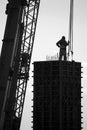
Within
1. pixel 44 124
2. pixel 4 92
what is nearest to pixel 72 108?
pixel 44 124

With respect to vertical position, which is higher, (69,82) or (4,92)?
(69,82)

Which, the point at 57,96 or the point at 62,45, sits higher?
the point at 62,45

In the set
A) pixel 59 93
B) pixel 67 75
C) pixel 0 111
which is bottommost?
pixel 0 111

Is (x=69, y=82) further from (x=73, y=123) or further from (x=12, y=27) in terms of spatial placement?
(x=12, y=27)

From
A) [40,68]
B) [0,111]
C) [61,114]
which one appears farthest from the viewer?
[40,68]

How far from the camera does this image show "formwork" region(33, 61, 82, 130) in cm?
4909

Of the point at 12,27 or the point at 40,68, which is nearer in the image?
the point at 12,27

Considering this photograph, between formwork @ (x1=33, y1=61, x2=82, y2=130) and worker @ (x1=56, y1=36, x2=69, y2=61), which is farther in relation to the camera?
worker @ (x1=56, y1=36, x2=69, y2=61)

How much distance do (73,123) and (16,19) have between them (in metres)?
28.2

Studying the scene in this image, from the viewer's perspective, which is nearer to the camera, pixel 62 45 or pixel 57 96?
pixel 57 96

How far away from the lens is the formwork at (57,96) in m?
49.1

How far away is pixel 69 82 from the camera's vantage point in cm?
5075

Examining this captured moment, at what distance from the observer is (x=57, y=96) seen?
49625 millimetres

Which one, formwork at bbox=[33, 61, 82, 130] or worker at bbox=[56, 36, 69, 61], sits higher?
worker at bbox=[56, 36, 69, 61]
